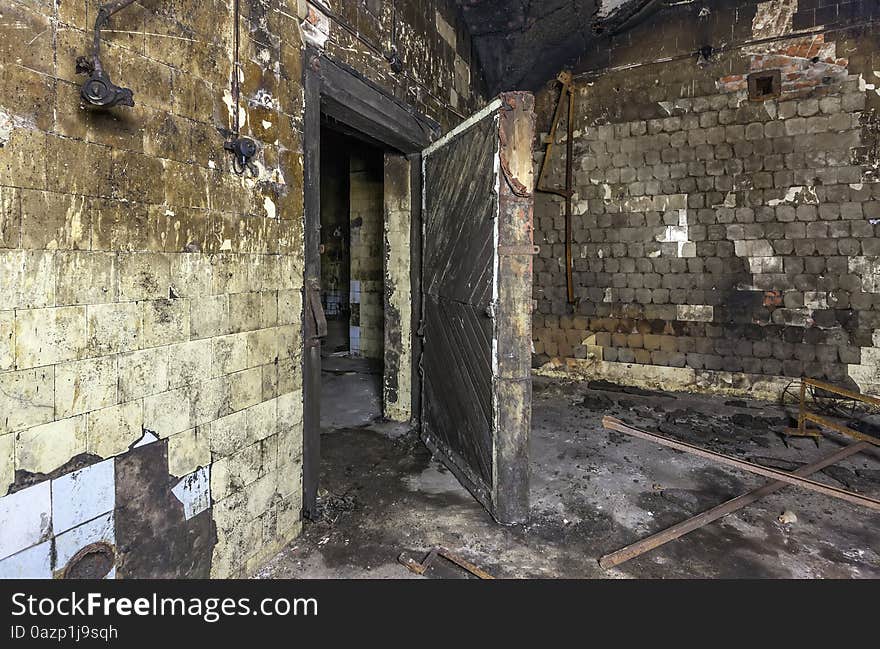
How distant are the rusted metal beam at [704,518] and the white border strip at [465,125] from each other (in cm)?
253

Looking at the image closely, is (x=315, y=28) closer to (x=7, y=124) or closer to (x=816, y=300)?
(x=7, y=124)

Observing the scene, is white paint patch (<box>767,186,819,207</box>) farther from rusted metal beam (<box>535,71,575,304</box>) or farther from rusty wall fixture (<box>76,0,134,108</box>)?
rusty wall fixture (<box>76,0,134,108</box>)

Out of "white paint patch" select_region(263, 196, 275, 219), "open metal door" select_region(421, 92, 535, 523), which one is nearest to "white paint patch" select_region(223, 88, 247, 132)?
"white paint patch" select_region(263, 196, 275, 219)

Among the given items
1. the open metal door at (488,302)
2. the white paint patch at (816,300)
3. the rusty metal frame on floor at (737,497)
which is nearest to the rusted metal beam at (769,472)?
the rusty metal frame on floor at (737,497)

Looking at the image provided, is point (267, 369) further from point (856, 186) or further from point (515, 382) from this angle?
point (856, 186)

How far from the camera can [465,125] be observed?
3338 mm

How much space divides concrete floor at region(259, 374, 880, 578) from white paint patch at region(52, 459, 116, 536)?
38.0 inches

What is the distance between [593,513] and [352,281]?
553 cm

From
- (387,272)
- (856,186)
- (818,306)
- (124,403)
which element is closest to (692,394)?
(818,306)

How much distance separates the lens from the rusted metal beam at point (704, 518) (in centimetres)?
255

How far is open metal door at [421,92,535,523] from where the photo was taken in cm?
276

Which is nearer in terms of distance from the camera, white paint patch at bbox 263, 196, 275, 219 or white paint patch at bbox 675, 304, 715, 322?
white paint patch at bbox 263, 196, 275, 219

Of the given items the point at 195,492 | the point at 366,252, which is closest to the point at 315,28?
the point at 195,492

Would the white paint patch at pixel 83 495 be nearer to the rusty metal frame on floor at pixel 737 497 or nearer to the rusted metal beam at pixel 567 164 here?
the rusty metal frame on floor at pixel 737 497
